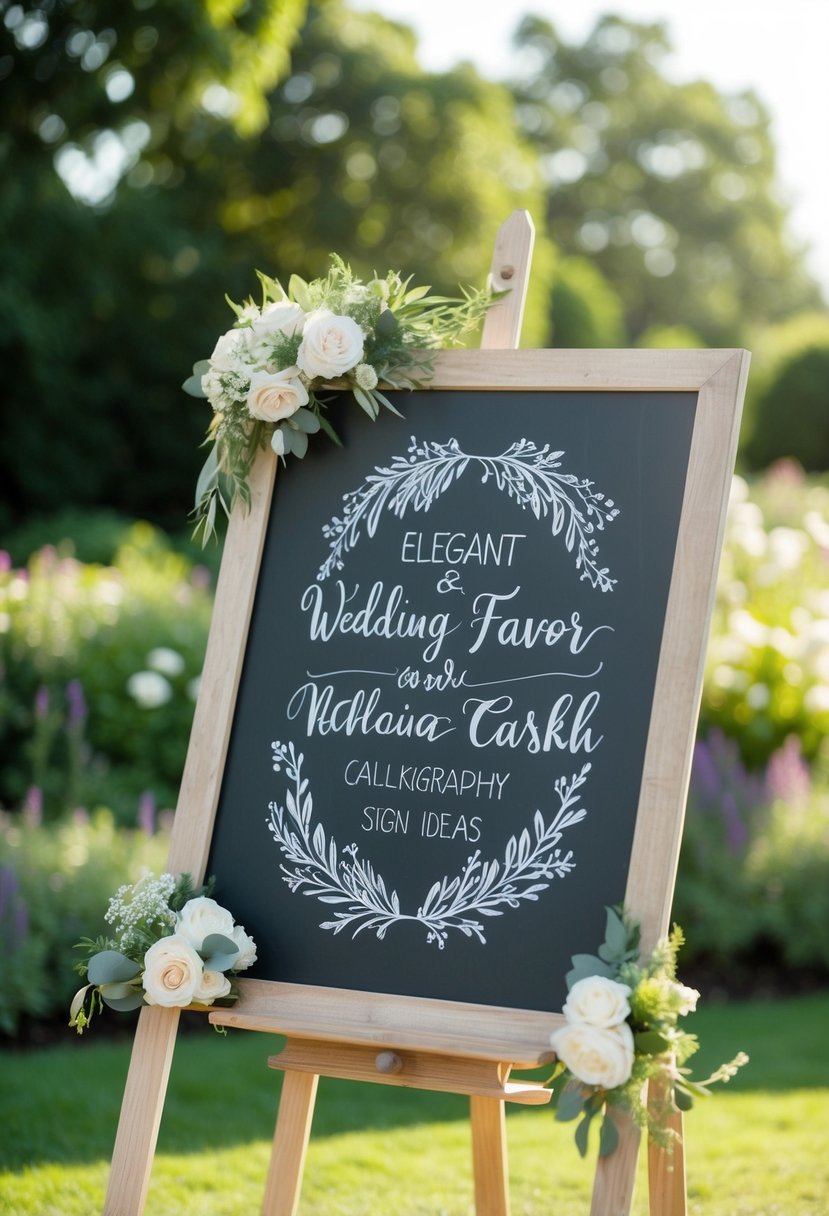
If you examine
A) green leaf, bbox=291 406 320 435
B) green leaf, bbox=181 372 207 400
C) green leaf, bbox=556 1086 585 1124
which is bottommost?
green leaf, bbox=556 1086 585 1124

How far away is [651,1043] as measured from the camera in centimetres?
205

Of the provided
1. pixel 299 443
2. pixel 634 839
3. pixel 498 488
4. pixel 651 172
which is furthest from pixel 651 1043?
pixel 651 172

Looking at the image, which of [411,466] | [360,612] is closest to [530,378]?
[411,466]

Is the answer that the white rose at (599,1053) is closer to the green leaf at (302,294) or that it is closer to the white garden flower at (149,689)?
the green leaf at (302,294)

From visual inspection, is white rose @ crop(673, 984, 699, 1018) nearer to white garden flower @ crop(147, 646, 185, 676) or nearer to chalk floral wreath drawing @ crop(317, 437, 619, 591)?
chalk floral wreath drawing @ crop(317, 437, 619, 591)

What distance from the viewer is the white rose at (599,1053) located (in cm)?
A: 201

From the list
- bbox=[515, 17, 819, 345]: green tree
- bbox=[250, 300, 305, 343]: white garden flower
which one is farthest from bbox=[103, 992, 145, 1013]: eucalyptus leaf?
bbox=[515, 17, 819, 345]: green tree

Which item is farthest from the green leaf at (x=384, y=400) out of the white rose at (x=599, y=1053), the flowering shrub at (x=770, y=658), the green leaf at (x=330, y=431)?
the flowering shrub at (x=770, y=658)

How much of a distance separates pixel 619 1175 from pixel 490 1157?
30.2 inches

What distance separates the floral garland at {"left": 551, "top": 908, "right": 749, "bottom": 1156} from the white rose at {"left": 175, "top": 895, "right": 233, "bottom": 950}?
2.12 ft

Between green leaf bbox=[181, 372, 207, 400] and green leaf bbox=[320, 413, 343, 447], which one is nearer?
green leaf bbox=[320, 413, 343, 447]

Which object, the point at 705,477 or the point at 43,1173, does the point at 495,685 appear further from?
the point at 43,1173

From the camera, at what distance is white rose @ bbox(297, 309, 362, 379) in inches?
99.5

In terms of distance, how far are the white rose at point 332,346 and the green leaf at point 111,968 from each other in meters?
1.19
